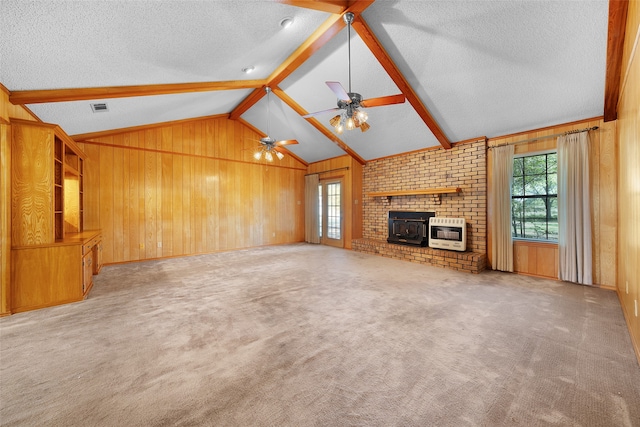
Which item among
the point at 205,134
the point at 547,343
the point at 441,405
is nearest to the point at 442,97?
the point at 547,343

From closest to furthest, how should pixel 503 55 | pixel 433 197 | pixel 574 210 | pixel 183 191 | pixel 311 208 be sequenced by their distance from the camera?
pixel 503 55
pixel 574 210
pixel 433 197
pixel 183 191
pixel 311 208

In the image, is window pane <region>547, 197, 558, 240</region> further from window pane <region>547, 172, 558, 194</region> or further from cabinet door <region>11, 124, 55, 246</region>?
cabinet door <region>11, 124, 55, 246</region>

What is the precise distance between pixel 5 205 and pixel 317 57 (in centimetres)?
446

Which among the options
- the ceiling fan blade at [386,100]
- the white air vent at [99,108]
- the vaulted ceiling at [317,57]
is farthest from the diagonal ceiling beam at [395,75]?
the white air vent at [99,108]

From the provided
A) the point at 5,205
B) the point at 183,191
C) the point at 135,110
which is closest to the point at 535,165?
the point at 135,110

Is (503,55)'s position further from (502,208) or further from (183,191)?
(183,191)

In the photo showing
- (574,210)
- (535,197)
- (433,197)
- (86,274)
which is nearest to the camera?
(86,274)

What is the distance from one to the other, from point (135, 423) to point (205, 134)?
649cm

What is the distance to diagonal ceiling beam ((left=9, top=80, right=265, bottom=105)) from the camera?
9.76ft

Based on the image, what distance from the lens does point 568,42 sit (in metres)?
2.94

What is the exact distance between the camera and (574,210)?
3.91 metres

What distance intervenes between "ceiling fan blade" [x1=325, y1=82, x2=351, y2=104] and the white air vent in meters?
3.53

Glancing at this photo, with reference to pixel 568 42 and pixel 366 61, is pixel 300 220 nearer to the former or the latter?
pixel 366 61

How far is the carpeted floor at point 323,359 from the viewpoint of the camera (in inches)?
59.2
